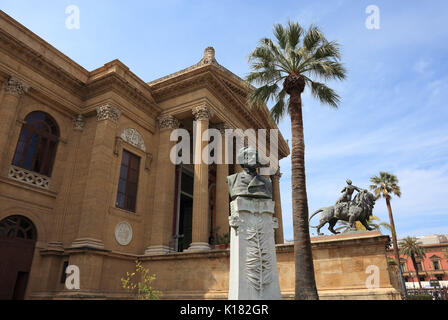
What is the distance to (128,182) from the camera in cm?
1931

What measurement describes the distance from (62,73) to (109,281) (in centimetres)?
1187

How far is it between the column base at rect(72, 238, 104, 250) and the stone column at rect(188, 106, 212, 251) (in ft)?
15.1

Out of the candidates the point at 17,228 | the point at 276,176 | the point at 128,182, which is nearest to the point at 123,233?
the point at 128,182

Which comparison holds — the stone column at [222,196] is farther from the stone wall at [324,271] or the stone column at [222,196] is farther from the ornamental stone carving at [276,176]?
the ornamental stone carving at [276,176]

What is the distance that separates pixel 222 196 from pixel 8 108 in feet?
40.6

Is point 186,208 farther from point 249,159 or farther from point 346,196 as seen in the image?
point 249,159

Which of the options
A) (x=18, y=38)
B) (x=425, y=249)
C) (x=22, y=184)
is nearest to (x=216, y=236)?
(x=22, y=184)

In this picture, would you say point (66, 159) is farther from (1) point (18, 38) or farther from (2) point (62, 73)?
(1) point (18, 38)

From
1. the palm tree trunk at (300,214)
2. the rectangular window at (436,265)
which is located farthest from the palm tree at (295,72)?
the rectangular window at (436,265)

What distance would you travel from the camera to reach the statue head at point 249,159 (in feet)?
24.5

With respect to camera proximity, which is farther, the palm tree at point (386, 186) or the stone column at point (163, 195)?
the palm tree at point (386, 186)

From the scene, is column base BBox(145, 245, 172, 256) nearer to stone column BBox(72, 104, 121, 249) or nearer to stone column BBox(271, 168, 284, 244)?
stone column BBox(72, 104, 121, 249)

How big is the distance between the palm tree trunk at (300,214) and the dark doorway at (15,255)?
13131 mm
